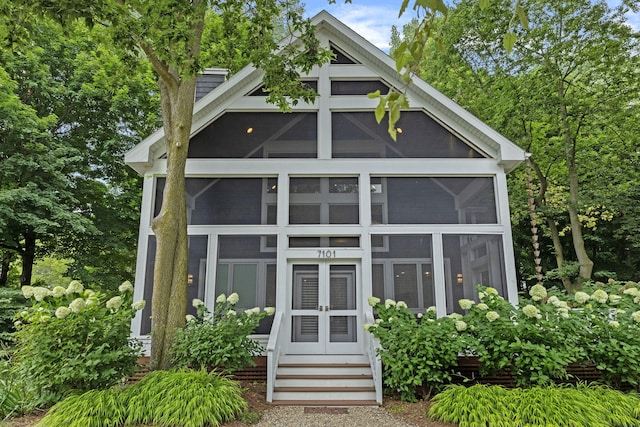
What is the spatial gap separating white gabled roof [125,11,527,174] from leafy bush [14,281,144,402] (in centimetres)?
311

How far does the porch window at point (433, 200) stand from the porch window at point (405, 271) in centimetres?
40

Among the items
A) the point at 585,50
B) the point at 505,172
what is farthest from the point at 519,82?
the point at 505,172

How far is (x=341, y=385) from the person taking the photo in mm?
5988

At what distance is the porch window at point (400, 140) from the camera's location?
7.71 meters

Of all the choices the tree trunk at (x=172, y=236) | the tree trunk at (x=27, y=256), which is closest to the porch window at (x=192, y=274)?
the tree trunk at (x=172, y=236)

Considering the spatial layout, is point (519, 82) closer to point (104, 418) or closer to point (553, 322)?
point (553, 322)

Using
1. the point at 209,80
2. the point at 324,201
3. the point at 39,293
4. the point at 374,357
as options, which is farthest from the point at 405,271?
the point at 209,80

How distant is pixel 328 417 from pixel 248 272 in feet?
10.1

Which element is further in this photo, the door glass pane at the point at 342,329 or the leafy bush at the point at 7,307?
the leafy bush at the point at 7,307

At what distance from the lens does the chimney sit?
8.95 m

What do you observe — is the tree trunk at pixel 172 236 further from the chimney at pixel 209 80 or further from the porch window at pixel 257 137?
the chimney at pixel 209 80

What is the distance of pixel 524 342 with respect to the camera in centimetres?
538

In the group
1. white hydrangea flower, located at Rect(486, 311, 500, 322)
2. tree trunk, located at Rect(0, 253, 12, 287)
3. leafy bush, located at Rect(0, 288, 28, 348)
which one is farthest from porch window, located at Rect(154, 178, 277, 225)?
tree trunk, located at Rect(0, 253, 12, 287)

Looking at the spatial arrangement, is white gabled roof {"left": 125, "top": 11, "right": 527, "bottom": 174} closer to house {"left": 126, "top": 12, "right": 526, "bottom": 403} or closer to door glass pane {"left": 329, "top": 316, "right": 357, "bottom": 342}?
house {"left": 126, "top": 12, "right": 526, "bottom": 403}
